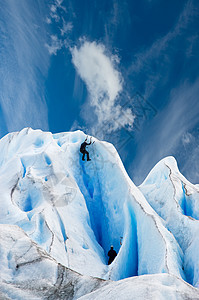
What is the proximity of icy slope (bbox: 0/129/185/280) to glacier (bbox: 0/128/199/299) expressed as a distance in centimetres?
4

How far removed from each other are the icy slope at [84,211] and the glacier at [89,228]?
0.04 m

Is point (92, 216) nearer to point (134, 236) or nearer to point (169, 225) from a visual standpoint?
point (134, 236)

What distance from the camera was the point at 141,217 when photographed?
832 cm

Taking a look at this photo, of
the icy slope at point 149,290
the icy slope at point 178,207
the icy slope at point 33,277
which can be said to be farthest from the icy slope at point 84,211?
the icy slope at point 149,290

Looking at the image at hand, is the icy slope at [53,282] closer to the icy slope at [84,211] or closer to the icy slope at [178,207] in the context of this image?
the icy slope at [84,211]

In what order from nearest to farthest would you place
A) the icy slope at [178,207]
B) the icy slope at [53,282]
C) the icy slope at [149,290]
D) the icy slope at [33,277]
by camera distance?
1. the icy slope at [149,290]
2. the icy slope at [53,282]
3. the icy slope at [33,277]
4. the icy slope at [178,207]

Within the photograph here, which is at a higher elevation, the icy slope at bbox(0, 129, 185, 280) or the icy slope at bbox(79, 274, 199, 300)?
the icy slope at bbox(0, 129, 185, 280)

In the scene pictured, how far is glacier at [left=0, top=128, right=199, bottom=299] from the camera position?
3.21 metres

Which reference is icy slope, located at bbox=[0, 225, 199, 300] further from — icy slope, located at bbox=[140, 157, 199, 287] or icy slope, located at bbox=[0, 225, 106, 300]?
icy slope, located at bbox=[140, 157, 199, 287]

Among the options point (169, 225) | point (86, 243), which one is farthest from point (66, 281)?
point (169, 225)

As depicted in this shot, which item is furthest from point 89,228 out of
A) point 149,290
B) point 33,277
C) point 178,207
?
point 149,290

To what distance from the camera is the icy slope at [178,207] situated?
7133 millimetres

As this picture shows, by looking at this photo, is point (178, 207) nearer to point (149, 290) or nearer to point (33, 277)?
point (33, 277)

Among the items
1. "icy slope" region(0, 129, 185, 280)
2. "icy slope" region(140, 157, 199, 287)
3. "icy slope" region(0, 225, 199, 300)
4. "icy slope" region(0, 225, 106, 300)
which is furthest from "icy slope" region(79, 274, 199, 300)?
"icy slope" region(140, 157, 199, 287)
